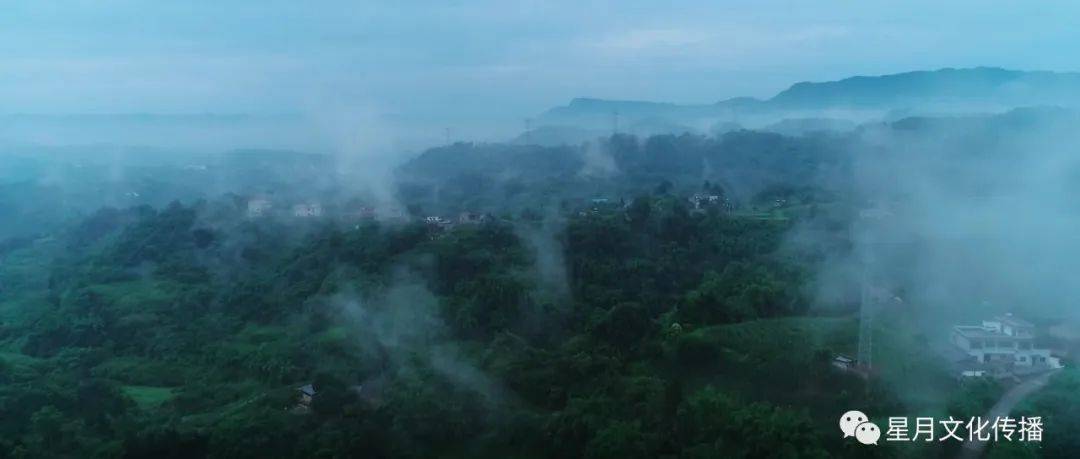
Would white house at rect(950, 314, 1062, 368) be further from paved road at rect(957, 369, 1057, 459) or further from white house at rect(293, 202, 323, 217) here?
white house at rect(293, 202, 323, 217)

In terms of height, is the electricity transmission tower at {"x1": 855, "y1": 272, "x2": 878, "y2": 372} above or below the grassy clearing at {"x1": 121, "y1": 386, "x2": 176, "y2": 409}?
above

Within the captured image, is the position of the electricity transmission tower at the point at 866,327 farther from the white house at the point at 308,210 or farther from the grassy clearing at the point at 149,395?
the white house at the point at 308,210

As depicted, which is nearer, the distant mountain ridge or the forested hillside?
the forested hillside

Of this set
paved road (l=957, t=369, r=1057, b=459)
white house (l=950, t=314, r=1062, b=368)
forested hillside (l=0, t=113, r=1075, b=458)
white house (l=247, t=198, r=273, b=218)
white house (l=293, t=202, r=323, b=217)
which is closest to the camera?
paved road (l=957, t=369, r=1057, b=459)

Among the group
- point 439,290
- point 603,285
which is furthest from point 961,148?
point 439,290

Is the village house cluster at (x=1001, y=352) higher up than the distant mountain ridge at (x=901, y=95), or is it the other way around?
the distant mountain ridge at (x=901, y=95)

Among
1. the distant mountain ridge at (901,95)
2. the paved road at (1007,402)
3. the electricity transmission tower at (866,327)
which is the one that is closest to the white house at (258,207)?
the electricity transmission tower at (866,327)

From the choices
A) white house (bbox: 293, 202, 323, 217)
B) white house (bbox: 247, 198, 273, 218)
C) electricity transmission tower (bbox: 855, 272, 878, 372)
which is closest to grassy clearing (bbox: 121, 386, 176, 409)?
electricity transmission tower (bbox: 855, 272, 878, 372)

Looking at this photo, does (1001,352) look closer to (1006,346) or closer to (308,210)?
(1006,346)

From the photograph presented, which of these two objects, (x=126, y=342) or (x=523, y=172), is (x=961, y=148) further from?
(x=126, y=342)
